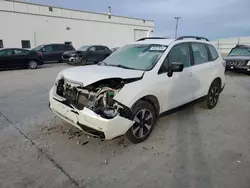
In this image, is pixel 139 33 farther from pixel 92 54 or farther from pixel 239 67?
pixel 239 67

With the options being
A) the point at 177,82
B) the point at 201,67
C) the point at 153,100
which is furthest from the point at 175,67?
the point at 201,67

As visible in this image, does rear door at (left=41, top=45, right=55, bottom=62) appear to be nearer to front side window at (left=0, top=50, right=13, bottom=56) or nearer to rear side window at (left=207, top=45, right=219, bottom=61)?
front side window at (left=0, top=50, right=13, bottom=56)

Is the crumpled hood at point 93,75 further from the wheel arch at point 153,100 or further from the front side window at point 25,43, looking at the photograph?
the front side window at point 25,43

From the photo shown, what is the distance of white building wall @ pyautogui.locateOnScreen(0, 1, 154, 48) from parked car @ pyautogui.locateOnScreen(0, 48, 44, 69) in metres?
7.71

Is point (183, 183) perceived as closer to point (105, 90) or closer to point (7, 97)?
point (105, 90)

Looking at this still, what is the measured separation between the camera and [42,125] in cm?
416

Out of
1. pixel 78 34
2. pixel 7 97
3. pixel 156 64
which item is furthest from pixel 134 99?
pixel 78 34

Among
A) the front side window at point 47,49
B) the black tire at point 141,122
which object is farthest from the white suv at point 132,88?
the front side window at point 47,49

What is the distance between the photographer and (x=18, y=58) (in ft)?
42.2

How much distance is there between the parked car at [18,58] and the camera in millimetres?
12352

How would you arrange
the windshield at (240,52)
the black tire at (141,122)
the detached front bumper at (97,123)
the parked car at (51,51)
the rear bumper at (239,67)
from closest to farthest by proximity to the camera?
the detached front bumper at (97,123), the black tire at (141,122), the rear bumper at (239,67), the windshield at (240,52), the parked car at (51,51)

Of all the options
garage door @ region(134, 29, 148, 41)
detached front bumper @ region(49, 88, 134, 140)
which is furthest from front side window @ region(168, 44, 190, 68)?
garage door @ region(134, 29, 148, 41)

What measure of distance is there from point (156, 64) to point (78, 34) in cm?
2347

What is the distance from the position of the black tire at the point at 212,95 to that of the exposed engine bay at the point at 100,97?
2700 millimetres
